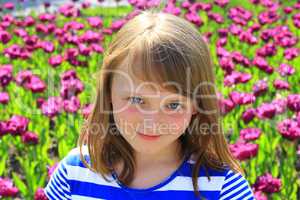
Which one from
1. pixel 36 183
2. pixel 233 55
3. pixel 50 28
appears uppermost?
pixel 50 28

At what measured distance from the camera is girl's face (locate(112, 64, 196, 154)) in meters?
1.47

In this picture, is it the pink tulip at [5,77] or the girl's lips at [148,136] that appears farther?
the pink tulip at [5,77]

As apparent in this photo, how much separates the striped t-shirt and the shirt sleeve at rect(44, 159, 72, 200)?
1 cm

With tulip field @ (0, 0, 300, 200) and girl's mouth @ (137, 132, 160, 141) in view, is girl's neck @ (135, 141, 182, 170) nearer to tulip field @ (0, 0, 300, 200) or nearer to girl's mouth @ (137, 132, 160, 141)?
girl's mouth @ (137, 132, 160, 141)

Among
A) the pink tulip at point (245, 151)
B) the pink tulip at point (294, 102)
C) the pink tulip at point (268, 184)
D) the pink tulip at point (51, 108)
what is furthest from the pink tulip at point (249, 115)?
the pink tulip at point (51, 108)

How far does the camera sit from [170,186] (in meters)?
1.61

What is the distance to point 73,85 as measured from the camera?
3443 millimetres

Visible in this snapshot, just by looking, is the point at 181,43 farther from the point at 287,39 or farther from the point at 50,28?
the point at 50,28

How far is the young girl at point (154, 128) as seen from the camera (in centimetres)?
147

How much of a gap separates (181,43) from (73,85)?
205cm

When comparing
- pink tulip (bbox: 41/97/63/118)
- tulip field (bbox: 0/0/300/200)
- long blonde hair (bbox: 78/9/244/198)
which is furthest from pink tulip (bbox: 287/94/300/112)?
long blonde hair (bbox: 78/9/244/198)

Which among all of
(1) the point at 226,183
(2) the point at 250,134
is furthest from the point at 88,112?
(1) the point at 226,183

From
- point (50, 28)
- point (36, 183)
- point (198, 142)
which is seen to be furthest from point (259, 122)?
point (50, 28)

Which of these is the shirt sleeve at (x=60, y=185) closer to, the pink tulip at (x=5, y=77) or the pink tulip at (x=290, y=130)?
the pink tulip at (x=290, y=130)
